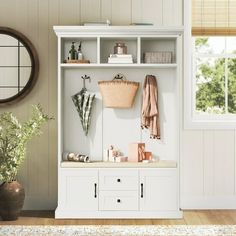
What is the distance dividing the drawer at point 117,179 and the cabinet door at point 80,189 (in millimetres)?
68

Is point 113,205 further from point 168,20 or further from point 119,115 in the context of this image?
point 168,20

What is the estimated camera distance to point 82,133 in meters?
6.15

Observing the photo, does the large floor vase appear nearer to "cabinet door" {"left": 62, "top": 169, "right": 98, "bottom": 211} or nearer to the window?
"cabinet door" {"left": 62, "top": 169, "right": 98, "bottom": 211}

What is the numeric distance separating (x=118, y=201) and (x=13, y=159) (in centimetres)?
109

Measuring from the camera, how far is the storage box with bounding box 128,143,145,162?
596 cm

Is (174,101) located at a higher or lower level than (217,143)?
higher

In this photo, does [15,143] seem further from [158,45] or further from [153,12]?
[153,12]

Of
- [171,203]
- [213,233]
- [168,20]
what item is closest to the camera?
[213,233]

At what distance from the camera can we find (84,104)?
6.04 meters

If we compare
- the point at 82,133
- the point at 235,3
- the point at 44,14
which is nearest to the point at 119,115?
the point at 82,133

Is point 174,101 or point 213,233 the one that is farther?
point 174,101

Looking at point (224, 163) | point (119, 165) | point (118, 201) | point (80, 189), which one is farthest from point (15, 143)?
point (224, 163)

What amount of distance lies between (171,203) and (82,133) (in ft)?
3.76

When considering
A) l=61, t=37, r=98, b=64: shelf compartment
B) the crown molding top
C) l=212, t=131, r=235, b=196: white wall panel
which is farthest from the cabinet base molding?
the crown molding top
